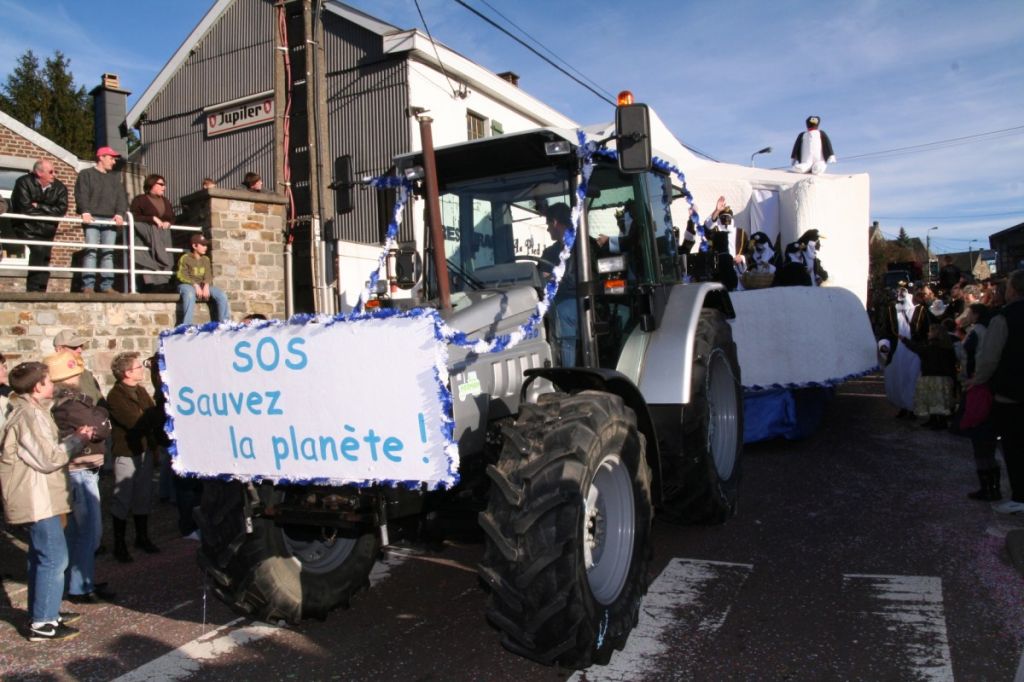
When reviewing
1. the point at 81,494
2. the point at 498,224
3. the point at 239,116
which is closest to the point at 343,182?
the point at 498,224

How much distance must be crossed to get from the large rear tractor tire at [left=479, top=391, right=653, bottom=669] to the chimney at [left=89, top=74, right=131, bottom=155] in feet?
69.1

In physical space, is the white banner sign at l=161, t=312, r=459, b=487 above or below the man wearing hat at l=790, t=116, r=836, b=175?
below

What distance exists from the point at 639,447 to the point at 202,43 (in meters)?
21.9

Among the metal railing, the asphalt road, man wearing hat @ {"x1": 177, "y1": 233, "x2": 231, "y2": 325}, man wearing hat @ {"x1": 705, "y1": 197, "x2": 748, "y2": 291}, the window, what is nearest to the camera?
the asphalt road

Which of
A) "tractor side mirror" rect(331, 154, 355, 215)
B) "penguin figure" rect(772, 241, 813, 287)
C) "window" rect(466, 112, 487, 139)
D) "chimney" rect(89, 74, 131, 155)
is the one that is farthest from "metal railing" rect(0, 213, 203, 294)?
"chimney" rect(89, 74, 131, 155)

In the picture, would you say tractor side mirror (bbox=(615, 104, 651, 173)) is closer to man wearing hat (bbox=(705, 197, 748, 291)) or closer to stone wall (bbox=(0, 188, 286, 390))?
man wearing hat (bbox=(705, 197, 748, 291))

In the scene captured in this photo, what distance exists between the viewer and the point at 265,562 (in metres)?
4.28

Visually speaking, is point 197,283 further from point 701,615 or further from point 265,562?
point 701,615

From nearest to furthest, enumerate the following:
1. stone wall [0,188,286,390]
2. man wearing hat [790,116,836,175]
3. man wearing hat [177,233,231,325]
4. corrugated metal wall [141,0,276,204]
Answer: stone wall [0,188,286,390] → man wearing hat [177,233,231,325] → man wearing hat [790,116,836,175] → corrugated metal wall [141,0,276,204]

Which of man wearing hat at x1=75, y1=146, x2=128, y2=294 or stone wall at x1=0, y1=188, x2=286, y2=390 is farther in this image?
man wearing hat at x1=75, y1=146, x2=128, y2=294

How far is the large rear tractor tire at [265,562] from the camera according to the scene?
4188 mm

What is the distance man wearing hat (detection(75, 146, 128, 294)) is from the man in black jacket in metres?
0.56

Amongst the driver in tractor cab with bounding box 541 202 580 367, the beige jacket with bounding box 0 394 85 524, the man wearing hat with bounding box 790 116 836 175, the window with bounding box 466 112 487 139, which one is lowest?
the beige jacket with bounding box 0 394 85 524

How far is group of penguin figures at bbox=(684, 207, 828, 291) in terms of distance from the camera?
10.0 m
